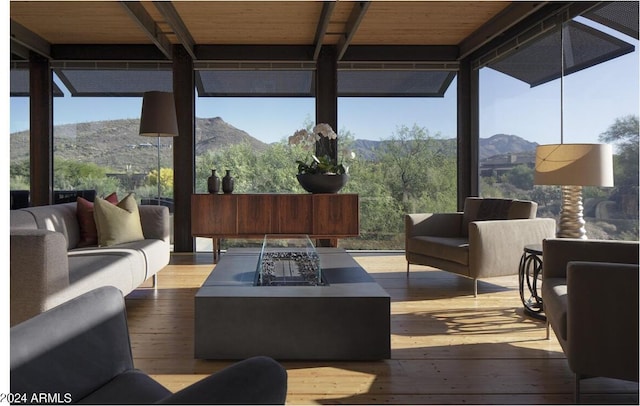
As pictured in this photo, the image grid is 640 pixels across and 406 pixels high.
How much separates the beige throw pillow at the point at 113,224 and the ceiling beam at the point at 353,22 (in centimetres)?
268

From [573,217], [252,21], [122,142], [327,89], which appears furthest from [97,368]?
[122,142]

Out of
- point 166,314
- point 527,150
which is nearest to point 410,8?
point 527,150

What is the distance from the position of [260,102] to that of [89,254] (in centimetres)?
353

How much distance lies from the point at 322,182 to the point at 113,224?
7.76 feet

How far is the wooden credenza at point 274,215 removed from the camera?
5805 millimetres

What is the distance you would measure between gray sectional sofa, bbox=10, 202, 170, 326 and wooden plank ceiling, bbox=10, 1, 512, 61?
75.4 inches

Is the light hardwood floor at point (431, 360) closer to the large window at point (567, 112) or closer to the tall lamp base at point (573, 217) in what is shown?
the tall lamp base at point (573, 217)

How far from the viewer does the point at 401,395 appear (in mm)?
2248

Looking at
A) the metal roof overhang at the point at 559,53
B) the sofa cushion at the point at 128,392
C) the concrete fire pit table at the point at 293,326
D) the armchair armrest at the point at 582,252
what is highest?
the metal roof overhang at the point at 559,53

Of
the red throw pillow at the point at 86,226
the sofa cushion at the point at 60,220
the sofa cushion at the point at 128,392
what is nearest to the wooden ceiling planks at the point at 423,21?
the red throw pillow at the point at 86,226

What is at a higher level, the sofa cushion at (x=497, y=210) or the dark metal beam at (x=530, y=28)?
the dark metal beam at (x=530, y=28)

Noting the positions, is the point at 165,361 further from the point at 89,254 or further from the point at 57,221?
the point at 57,221
